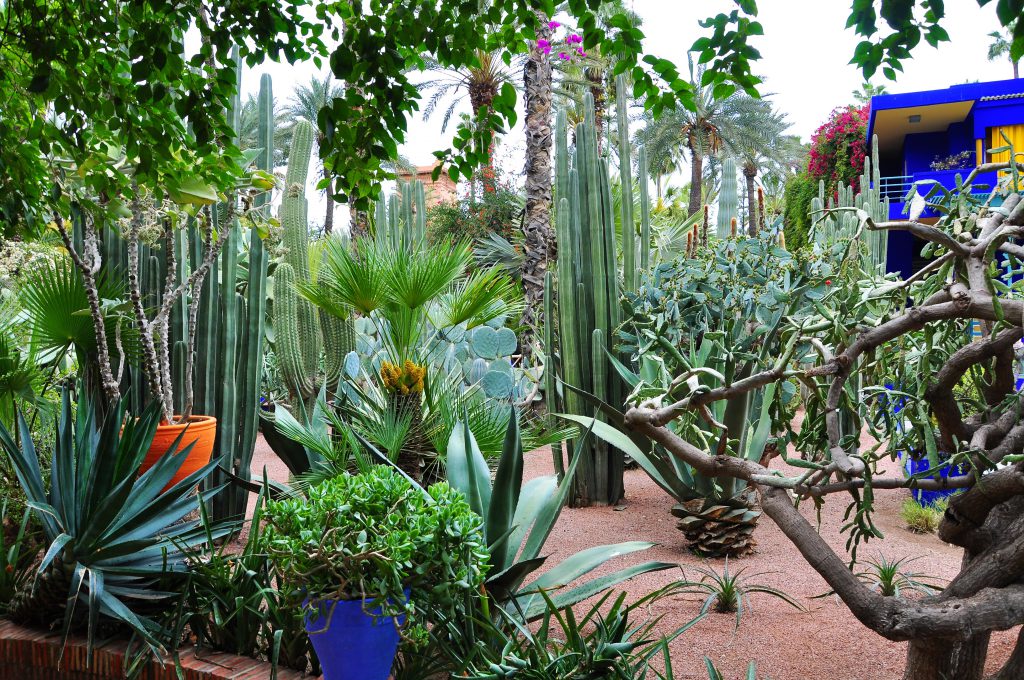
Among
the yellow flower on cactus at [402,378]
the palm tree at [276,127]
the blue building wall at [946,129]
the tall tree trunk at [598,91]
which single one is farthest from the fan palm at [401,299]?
the palm tree at [276,127]

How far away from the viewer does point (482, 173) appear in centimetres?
2036

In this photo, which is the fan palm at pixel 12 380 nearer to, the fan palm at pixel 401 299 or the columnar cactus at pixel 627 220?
the fan palm at pixel 401 299

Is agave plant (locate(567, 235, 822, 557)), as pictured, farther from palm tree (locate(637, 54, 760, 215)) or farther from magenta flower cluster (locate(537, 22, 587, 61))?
palm tree (locate(637, 54, 760, 215))

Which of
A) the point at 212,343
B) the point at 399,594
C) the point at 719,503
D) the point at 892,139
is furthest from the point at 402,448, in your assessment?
the point at 892,139

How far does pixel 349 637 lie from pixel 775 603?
1961mm

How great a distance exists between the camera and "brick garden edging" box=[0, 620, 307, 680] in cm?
217

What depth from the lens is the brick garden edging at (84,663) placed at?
2172 millimetres

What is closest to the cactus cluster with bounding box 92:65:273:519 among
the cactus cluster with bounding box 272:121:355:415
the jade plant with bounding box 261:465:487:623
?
the cactus cluster with bounding box 272:121:355:415

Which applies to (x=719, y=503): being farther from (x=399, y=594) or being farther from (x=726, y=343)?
(x=399, y=594)

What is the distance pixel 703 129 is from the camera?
23.7 m

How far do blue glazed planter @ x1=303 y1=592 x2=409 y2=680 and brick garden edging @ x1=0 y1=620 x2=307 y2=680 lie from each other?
Result: 0.21 m

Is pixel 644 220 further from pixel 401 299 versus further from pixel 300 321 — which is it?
pixel 401 299

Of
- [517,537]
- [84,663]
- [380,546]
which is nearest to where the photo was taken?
[380,546]

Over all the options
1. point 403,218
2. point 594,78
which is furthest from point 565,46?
point 403,218
